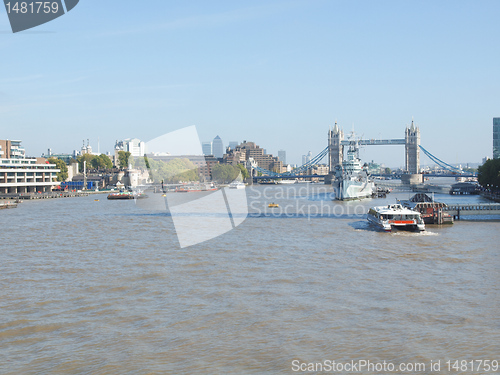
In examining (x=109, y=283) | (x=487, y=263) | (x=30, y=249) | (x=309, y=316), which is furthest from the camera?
(x=30, y=249)

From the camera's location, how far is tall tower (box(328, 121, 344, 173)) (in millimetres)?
184375

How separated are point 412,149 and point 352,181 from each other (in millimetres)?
122825

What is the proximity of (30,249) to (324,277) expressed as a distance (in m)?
14.3

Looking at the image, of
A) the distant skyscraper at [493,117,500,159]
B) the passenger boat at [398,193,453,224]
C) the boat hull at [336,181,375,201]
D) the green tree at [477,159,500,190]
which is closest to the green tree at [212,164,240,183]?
the distant skyscraper at [493,117,500,159]

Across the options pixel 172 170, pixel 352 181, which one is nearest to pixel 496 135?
pixel 352 181

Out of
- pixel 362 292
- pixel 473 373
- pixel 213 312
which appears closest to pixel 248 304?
pixel 213 312

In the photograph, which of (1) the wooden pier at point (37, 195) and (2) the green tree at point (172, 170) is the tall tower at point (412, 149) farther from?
(1) the wooden pier at point (37, 195)

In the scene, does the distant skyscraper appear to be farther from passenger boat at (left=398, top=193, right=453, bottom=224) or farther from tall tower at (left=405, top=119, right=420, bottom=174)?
passenger boat at (left=398, top=193, right=453, bottom=224)

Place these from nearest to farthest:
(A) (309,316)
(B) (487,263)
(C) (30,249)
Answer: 1. (A) (309,316)
2. (B) (487,263)
3. (C) (30,249)

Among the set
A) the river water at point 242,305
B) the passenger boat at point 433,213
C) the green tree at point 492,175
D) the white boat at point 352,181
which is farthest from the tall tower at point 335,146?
the river water at point 242,305

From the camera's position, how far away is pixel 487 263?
1981cm

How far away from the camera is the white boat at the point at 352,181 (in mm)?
64963

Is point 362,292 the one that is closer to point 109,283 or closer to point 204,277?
point 204,277

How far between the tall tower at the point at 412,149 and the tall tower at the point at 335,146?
22728 millimetres
